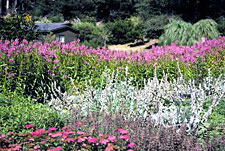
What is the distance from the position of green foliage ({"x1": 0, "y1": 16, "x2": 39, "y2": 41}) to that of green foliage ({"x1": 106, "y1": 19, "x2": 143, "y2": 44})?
72.5 ft

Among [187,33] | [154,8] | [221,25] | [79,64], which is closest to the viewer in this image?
[79,64]

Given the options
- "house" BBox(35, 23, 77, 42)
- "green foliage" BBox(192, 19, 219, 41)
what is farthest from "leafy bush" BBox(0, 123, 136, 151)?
"house" BBox(35, 23, 77, 42)

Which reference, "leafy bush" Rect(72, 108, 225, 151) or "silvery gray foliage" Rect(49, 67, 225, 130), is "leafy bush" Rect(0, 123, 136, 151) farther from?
"silvery gray foliage" Rect(49, 67, 225, 130)

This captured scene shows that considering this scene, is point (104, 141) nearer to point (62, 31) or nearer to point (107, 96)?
point (107, 96)

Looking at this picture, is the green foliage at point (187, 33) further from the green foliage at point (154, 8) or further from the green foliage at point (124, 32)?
the green foliage at point (154, 8)

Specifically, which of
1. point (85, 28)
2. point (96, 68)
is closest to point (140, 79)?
point (96, 68)

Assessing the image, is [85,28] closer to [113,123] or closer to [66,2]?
[66,2]

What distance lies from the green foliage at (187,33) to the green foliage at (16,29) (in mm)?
7827

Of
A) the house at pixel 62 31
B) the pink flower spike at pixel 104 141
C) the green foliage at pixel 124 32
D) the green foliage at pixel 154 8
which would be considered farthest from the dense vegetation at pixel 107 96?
the green foliage at pixel 154 8

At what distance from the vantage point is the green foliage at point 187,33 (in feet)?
53.6

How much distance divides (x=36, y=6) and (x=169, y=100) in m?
54.0

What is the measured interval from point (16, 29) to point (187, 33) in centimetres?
936

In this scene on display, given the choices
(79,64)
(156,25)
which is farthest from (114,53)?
(156,25)

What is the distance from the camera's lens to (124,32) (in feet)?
115
